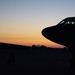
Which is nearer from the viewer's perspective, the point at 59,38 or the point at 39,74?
the point at 39,74

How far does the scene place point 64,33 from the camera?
1712 cm

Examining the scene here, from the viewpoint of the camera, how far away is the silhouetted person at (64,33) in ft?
56.0

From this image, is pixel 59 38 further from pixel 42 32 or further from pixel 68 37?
pixel 42 32

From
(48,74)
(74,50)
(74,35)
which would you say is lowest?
(48,74)

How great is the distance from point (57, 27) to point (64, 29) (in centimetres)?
76

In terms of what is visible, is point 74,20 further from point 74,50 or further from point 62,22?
point 74,50

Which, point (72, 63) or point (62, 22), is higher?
point (62, 22)

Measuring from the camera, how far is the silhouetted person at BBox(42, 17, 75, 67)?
1708cm

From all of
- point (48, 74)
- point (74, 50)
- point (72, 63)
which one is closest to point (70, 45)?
point (74, 50)

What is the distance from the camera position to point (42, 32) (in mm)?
18797

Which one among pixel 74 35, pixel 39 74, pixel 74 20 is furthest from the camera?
pixel 74 20

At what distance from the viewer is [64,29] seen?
57.0 ft

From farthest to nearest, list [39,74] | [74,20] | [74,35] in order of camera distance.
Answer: [74,20] < [74,35] < [39,74]

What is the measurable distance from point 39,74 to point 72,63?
18.0 feet
